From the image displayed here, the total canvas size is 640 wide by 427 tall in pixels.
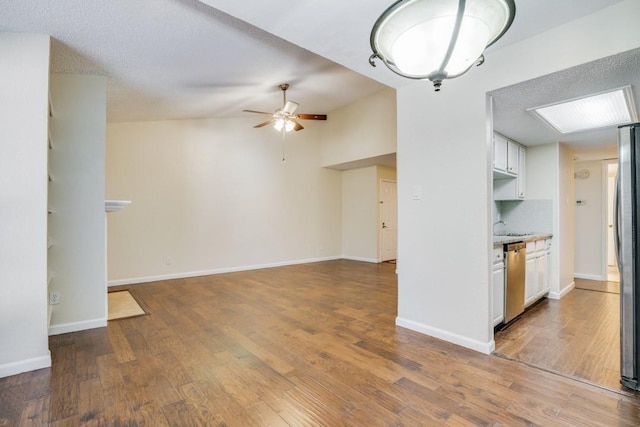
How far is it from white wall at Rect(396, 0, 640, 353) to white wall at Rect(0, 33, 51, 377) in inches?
115

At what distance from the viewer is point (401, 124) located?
2953mm

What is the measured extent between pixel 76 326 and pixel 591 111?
5.33 meters

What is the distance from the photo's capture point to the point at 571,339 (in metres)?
2.63

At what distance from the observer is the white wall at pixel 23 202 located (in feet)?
6.87

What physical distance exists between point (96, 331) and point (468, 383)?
3.25 m

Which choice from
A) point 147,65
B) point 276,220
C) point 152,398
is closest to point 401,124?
point 147,65

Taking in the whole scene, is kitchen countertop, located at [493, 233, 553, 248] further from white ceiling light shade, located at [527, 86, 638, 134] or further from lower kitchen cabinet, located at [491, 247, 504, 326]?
white ceiling light shade, located at [527, 86, 638, 134]

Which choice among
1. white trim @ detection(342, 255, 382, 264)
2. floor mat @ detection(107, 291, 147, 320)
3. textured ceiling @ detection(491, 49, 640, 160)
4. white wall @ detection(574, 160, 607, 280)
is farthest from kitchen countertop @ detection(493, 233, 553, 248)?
floor mat @ detection(107, 291, 147, 320)

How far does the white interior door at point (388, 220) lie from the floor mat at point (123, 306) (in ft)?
16.3

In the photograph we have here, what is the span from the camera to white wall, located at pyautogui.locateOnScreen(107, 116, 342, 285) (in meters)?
4.88

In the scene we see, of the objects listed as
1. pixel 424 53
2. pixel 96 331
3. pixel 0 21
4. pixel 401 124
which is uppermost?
pixel 0 21

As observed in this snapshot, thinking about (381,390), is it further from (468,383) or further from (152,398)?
(152,398)

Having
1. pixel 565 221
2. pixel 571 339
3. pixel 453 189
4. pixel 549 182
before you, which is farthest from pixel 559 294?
pixel 453 189

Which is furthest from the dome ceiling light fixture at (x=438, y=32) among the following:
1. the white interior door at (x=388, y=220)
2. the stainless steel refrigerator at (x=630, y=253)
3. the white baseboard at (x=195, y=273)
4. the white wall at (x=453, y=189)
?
the white interior door at (x=388, y=220)
